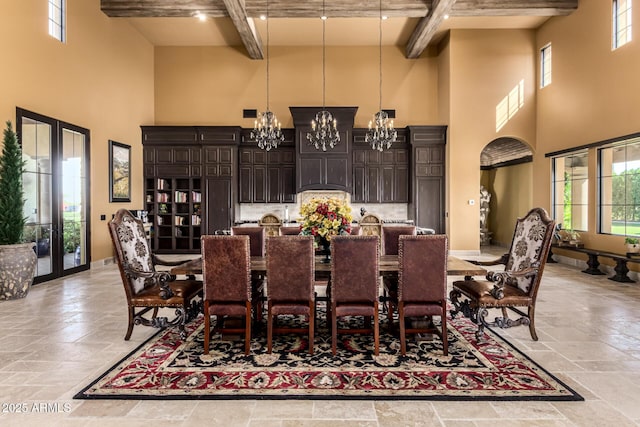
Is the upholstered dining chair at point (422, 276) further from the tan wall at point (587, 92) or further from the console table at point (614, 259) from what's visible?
the tan wall at point (587, 92)

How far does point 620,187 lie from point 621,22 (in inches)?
108

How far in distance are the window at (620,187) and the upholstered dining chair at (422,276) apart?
492cm

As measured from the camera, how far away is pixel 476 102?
8.49m

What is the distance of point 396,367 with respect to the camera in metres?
2.70

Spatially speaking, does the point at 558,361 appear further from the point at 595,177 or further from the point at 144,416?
the point at 595,177

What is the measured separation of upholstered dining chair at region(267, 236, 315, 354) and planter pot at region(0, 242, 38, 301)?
381 centimetres

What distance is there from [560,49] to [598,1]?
3.75 ft

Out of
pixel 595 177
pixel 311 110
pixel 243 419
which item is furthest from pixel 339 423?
pixel 311 110

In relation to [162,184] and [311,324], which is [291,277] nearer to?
[311,324]

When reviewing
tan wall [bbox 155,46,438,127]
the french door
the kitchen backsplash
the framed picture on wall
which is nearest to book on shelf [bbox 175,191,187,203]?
the framed picture on wall

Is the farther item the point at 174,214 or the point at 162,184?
the point at 162,184

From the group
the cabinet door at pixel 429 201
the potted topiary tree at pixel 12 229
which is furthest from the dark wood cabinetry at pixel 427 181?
the potted topiary tree at pixel 12 229

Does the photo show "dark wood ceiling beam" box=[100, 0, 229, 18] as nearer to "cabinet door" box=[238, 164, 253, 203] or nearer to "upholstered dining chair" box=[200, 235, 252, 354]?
"cabinet door" box=[238, 164, 253, 203]

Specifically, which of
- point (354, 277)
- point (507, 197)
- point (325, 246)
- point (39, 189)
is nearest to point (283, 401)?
point (354, 277)
